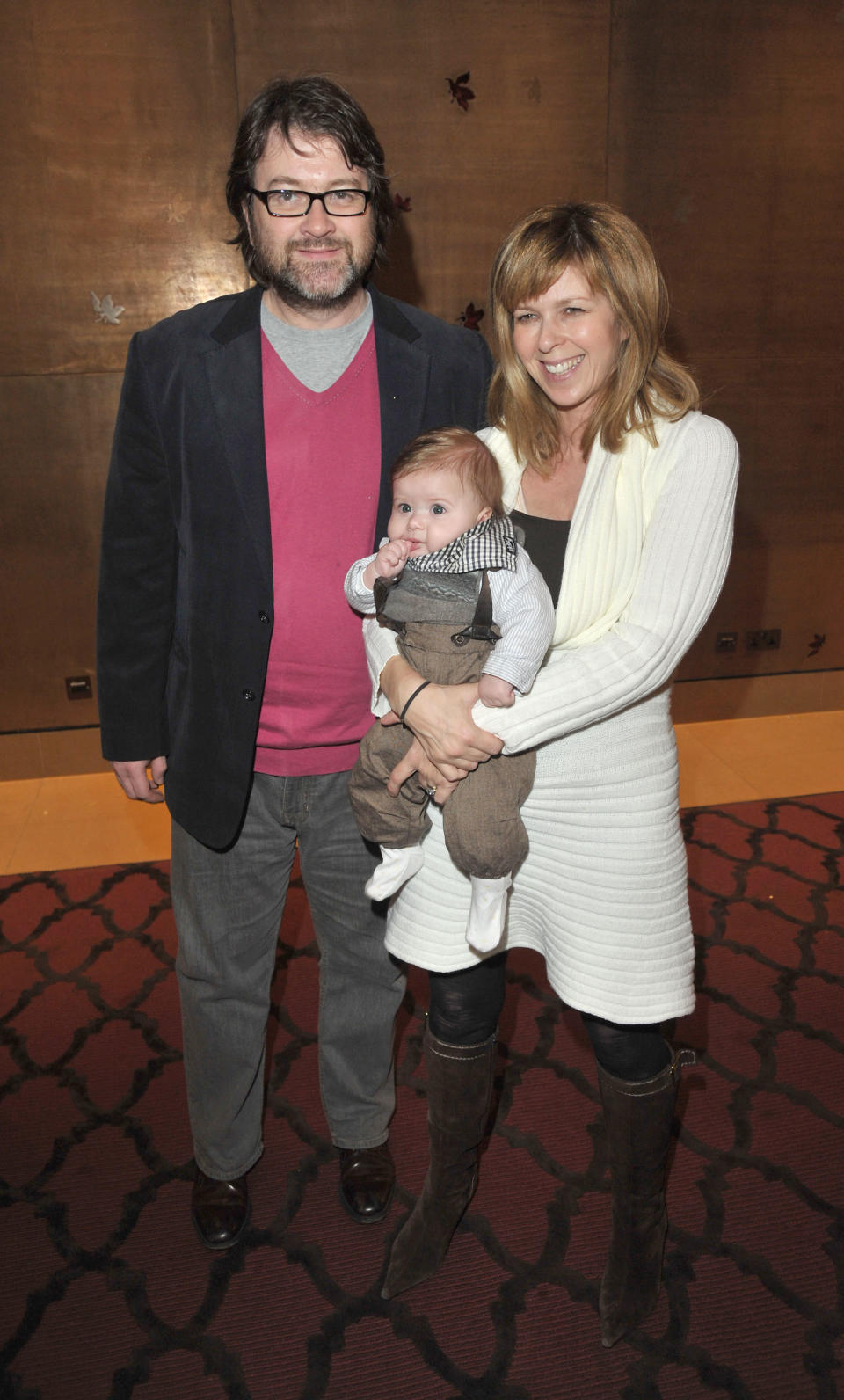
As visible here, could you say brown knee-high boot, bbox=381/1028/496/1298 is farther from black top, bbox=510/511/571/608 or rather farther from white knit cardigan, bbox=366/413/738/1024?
black top, bbox=510/511/571/608

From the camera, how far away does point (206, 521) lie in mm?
1741

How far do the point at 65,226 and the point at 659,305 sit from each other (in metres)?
3.02

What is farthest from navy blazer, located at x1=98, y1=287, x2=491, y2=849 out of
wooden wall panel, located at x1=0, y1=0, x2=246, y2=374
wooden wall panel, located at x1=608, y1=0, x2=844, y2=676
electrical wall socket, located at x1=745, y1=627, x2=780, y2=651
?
electrical wall socket, located at x1=745, y1=627, x2=780, y2=651

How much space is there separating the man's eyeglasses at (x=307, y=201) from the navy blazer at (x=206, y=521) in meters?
0.17

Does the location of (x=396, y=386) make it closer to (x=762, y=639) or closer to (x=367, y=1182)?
(x=367, y=1182)

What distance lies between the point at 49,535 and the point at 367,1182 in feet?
9.80

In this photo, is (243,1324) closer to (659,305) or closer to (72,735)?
(659,305)

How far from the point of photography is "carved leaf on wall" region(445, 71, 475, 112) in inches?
150

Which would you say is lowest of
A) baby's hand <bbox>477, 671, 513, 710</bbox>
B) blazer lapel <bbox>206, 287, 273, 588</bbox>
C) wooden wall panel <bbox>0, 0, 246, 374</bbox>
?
baby's hand <bbox>477, 671, 513, 710</bbox>

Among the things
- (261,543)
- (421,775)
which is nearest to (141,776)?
(261,543)

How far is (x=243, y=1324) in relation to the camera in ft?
6.06

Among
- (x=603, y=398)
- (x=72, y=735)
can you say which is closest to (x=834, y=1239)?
(x=603, y=398)

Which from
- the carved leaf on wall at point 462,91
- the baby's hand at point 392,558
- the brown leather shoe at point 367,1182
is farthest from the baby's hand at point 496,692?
the carved leaf on wall at point 462,91

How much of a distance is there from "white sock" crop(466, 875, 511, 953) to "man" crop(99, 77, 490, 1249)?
40 cm
